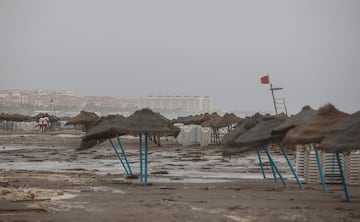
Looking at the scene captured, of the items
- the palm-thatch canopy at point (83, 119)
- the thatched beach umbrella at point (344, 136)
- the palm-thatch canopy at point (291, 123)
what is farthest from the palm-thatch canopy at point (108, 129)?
the palm-thatch canopy at point (83, 119)

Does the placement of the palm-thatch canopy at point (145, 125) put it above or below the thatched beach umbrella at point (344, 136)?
above

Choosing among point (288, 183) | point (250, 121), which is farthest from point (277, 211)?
point (250, 121)

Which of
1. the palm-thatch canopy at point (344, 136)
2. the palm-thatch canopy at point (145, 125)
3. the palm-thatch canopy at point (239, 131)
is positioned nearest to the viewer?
the palm-thatch canopy at point (344, 136)

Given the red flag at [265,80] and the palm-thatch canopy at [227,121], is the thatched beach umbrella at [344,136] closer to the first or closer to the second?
the palm-thatch canopy at [227,121]

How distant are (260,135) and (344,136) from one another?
3.96 meters

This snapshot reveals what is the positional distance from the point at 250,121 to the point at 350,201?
17.9 feet

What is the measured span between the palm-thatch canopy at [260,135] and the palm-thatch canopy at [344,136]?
3119 millimetres

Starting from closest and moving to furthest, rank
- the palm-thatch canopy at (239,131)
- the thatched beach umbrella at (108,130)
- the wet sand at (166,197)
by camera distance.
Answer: the wet sand at (166,197)
the palm-thatch canopy at (239,131)
the thatched beach umbrella at (108,130)

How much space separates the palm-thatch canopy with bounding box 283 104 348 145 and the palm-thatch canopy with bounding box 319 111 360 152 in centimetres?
36

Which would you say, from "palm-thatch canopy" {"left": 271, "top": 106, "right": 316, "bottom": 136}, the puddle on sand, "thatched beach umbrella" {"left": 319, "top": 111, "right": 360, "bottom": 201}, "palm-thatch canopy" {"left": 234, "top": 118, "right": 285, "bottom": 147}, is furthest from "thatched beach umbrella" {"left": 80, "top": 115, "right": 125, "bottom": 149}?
"thatched beach umbrella" {"left": 319, "top": 111, "right": 360, "bottom": 201}

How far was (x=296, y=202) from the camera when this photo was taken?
1185 cm

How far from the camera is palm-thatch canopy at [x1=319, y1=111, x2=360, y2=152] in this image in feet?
34.9

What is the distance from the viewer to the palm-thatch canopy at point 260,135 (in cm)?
1456

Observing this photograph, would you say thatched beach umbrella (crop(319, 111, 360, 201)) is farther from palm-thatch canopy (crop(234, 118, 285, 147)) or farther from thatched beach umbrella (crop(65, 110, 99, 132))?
thatched beach umbrella (crop(65, 110, 99, 132))
